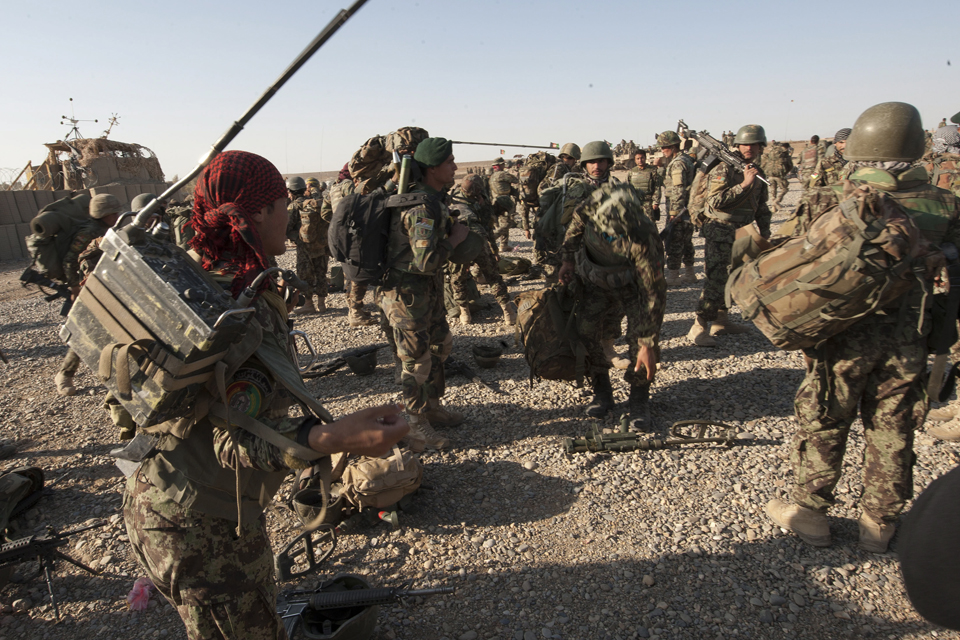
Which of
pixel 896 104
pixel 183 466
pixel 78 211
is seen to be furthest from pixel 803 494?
pixel 78 211

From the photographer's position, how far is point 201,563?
1.78 meters

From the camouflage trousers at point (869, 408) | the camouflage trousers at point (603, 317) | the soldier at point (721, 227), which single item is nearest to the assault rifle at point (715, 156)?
the soldier at point (721, 227)

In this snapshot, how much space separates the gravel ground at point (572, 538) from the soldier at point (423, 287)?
502mm

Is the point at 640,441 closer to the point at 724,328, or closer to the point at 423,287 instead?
the point at 423,287

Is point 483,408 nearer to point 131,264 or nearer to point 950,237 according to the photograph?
point 950,237

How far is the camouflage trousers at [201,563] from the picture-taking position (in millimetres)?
1762

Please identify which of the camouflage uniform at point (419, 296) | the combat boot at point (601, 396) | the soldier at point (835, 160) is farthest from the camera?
the soldier at point (835, 160)

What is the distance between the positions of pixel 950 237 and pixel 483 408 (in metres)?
3.61

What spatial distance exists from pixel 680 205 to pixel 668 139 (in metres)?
1.76

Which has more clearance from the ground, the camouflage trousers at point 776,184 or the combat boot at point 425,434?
the camouflage trousers at point 776,184

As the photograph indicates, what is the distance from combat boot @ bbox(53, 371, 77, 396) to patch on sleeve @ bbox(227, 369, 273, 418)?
5853 millimetres

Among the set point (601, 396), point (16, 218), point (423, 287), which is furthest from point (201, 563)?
point (16, 218)

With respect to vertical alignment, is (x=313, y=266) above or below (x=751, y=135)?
below

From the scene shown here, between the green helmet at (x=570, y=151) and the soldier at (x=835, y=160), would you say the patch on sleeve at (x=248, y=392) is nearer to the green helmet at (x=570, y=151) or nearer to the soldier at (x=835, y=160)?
the soldier at (x=835, y=160)
